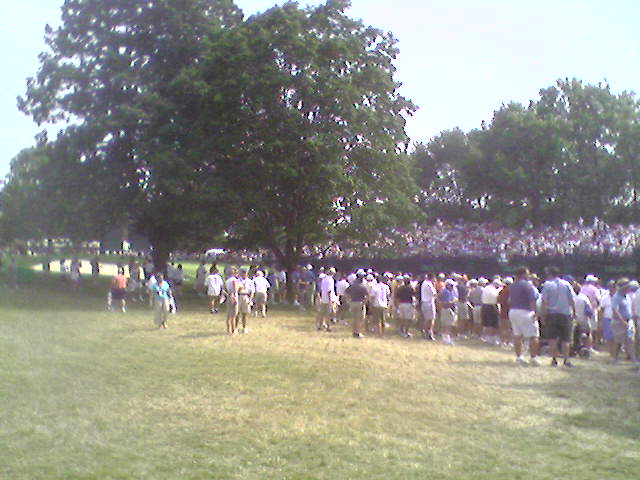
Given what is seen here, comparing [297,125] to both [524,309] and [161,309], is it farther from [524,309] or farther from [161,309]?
[524,309]

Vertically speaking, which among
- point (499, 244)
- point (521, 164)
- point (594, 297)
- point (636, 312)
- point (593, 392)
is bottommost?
point (593, 392)

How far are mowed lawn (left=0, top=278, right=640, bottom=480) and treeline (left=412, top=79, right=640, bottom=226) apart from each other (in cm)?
4085

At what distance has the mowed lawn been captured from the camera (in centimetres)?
707

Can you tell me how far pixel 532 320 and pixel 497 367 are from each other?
1.15 metres

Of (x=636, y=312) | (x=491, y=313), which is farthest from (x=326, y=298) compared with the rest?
(x=636, y=312)

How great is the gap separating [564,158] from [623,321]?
138 ft

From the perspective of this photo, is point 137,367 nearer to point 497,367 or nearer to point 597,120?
point 497,367

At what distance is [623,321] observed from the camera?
14.5 meters

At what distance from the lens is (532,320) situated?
556 inches

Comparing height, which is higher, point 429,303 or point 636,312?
point 636,312

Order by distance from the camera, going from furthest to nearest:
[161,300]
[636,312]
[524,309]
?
[161,300], [524,309], [636,312]

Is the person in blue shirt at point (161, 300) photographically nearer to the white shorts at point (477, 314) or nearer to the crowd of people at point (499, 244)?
the white shorts at point (477, 314)

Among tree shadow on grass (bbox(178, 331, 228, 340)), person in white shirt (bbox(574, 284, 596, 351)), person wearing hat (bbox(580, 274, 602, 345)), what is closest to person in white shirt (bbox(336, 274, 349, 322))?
tree shadow on grass (bbox(178, 331, 228, 340))

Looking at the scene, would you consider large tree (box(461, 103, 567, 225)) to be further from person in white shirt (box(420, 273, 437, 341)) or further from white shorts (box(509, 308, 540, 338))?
white shorts (box(509, 308, 540, 338))
